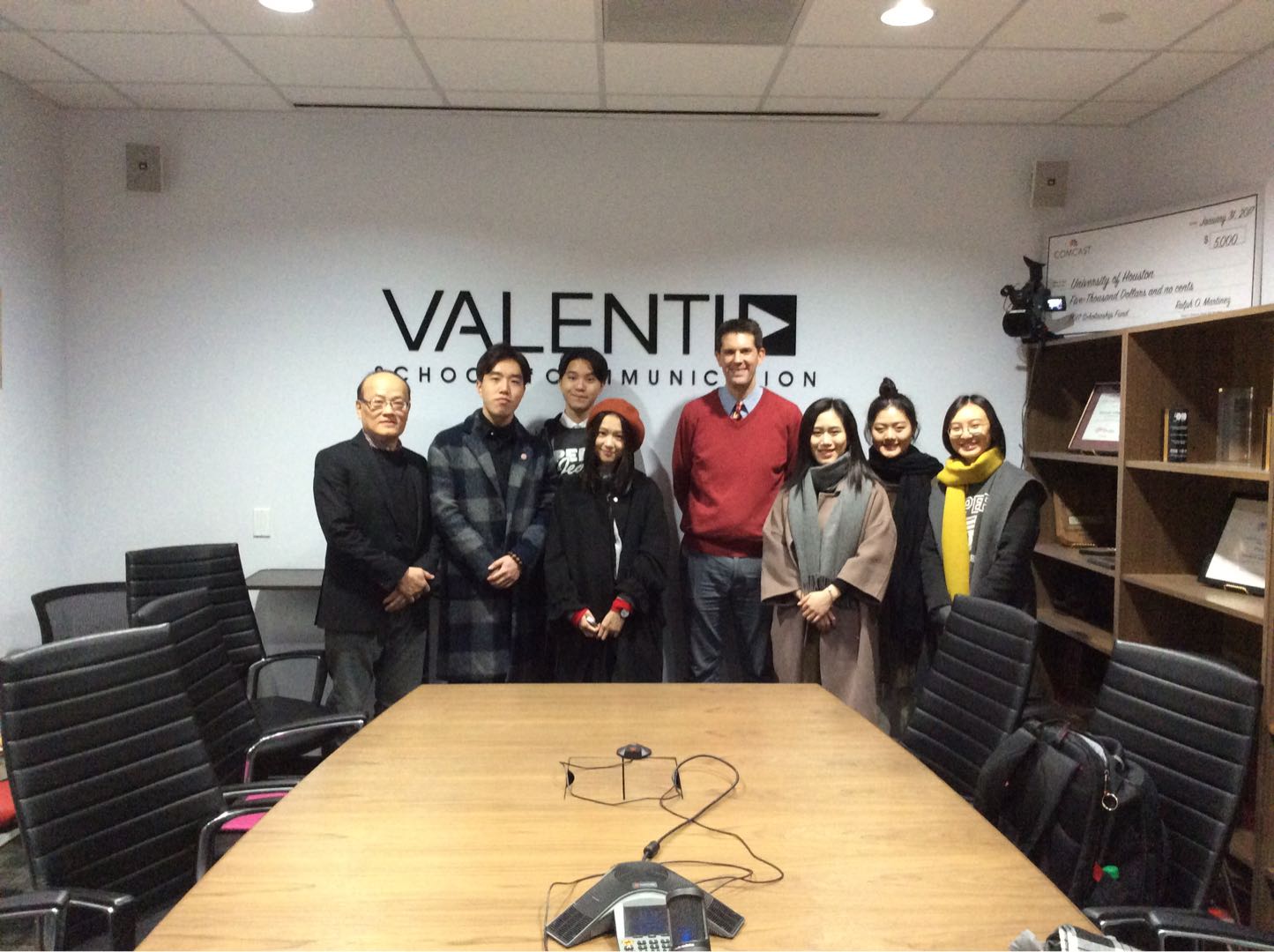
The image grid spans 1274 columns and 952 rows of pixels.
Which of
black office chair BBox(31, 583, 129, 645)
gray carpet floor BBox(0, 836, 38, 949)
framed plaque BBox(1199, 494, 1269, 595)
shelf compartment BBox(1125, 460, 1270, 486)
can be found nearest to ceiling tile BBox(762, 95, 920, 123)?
shelf compartment BBox(1125, 460, 1270, 486)

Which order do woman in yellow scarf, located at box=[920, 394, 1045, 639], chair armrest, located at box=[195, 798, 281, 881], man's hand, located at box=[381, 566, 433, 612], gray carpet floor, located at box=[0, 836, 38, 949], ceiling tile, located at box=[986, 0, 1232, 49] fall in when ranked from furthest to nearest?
1. man's hand, located at box=[381, 566, 433, 612]
2. woman in yellow scarf, located at box=[920, 394, 1045, 639]
3. ceiling tile, located at box=[986, 0, 1232, 49]
4. gray carpet floor, located at box=[0, 836, 38, 949]
5. chair armrest, located at box=[195, 798, 281, 881]

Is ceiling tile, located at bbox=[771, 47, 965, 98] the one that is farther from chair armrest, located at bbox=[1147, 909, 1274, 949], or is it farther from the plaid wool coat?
chair armrest, located at bbox=[1147, 909, 1274, 949]

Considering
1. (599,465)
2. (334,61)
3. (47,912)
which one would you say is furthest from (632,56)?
(47,912)

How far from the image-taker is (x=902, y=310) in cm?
425

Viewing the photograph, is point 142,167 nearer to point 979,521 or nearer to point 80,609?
point 80,609

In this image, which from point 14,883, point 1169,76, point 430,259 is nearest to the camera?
point 14,883

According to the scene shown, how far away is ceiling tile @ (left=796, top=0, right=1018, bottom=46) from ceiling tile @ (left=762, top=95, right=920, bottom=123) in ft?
1.99

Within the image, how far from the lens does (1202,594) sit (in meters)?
2.95

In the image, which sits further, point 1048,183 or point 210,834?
point 1048,183

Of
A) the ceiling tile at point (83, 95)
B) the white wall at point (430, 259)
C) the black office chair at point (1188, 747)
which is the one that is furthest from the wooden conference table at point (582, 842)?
the ceiling tile at point (83, 95)

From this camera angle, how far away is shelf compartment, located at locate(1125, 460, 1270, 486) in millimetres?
2693

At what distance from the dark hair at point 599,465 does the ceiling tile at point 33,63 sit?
8.31 ft

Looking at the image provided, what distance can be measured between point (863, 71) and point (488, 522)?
233 centimetres

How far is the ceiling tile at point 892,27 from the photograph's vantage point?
2.90 metres
